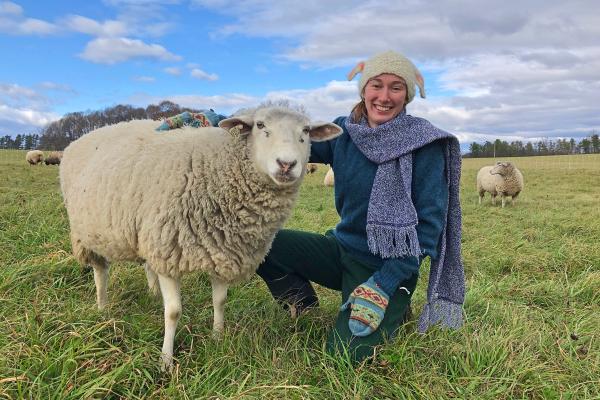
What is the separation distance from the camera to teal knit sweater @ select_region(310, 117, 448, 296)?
10.6 ft

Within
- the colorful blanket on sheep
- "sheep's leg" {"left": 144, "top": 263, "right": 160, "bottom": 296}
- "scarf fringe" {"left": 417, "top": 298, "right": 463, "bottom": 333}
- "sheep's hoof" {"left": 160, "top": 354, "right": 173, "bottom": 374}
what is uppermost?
the colorful blanket on sheep

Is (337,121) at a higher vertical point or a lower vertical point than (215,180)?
higher

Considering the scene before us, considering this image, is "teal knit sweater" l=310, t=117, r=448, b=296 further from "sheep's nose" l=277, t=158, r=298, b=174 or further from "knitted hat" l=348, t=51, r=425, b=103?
"sheep's nose" l=277, t=158, r=298, b=174

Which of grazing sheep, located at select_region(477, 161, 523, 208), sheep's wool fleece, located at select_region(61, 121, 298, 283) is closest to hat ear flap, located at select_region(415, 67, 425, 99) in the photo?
sheep's wool fleece, located at select_region(61, 121, 298, 283)

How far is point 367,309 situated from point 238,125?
1.40 metres

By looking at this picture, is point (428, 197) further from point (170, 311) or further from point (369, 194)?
point (170, 311)

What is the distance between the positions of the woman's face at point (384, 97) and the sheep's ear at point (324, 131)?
29 centimetres

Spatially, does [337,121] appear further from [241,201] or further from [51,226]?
[51,226]

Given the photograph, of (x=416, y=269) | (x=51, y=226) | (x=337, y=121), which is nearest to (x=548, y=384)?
(x=416, y=269)

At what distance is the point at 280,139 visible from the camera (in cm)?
292

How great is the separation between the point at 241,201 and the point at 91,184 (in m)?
1.12

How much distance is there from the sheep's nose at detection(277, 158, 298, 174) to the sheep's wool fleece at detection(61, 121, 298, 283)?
0.85ft

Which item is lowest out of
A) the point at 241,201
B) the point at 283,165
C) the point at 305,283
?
the point at 305,283

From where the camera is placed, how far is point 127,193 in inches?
124
